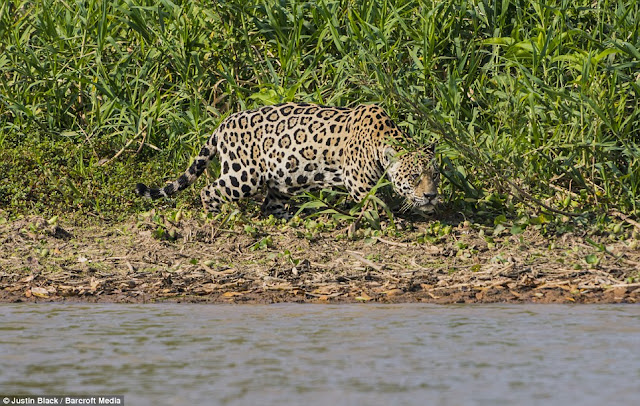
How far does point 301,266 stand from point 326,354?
7.41 feet

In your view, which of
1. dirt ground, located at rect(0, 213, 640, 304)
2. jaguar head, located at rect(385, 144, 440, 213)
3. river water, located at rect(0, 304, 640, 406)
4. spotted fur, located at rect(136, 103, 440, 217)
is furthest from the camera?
spotted fur, located at rect(136, 103, 440, 217)

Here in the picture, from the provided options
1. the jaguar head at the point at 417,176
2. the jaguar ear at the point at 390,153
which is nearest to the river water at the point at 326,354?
the jaguar head at the point at 417,176

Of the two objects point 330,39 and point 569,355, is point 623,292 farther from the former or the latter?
point 330,39

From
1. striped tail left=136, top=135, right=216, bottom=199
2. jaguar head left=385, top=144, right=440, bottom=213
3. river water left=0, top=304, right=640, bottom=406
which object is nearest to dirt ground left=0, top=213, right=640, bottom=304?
jaguar head left=385, top=144, right=440, bottom=213

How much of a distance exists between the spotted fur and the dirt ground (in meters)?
0.53

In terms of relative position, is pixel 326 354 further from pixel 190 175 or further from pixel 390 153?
pixel 190 175

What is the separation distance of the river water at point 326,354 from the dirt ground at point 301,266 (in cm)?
35

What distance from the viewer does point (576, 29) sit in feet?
25.8

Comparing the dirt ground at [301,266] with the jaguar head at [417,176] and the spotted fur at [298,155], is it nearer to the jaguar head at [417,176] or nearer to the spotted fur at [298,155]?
the jaguar head at [417,176]

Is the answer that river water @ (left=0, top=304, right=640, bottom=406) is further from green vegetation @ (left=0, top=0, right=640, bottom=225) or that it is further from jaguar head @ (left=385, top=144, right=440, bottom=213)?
green vegetation @ (left=0, top=0, right=640, bottom=225)

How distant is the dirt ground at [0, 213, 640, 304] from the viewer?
6.20 metres

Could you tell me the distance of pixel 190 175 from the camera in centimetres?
841

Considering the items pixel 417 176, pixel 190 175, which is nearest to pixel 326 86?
pixel 190 175

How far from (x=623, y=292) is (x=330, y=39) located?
389cm
